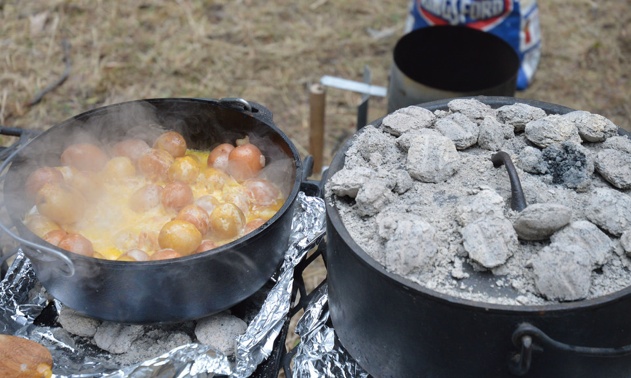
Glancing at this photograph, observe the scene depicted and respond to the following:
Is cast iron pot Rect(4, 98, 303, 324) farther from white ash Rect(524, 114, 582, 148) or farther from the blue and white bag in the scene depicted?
the blue and white bag

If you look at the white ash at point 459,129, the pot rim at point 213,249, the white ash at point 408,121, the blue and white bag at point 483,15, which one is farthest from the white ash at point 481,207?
the blue and white bag at point 483,15

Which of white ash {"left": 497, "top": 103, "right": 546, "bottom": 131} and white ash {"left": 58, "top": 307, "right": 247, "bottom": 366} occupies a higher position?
white ash {"left": 497, "top": 103, "right": 546, "bottom": 131}

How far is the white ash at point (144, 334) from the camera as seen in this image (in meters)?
1.86

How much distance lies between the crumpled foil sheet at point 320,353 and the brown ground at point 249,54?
2292 millimetres

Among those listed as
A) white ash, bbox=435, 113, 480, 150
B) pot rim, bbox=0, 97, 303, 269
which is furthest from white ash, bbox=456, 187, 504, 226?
pot rim, bbox=0, 97, 303, 269

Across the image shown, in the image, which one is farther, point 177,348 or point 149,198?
point 149,198

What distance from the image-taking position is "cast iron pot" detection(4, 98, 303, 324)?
5.32 feet

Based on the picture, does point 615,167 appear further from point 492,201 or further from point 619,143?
point 492,201

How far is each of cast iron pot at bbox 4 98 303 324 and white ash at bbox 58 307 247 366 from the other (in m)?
0.12

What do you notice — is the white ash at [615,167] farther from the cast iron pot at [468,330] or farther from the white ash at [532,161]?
the cast iron pot at [468,330]

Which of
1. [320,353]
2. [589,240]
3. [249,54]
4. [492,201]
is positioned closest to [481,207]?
[492,201]

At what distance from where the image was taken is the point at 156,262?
159cm

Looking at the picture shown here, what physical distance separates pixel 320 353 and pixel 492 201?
0.72m

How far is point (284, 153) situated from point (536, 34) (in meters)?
3.18
